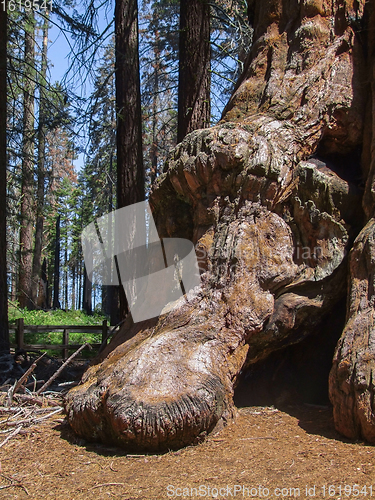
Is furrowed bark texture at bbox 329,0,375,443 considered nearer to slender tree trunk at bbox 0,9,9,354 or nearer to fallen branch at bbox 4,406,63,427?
fallen branch at bbox 4,406,63,427

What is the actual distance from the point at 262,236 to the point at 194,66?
4.55m

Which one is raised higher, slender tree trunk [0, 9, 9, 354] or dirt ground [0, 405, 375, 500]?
slender tree trunk [0, 9, 9, 354]

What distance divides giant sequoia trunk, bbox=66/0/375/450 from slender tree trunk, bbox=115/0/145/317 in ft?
9.45

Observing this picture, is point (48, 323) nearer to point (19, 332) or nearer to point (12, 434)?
point (19, 332)

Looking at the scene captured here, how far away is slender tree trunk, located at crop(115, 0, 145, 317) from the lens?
27.3 feet

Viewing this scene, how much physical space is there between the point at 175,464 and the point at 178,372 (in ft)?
2.38

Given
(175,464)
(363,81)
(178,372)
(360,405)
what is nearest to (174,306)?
(178,372)

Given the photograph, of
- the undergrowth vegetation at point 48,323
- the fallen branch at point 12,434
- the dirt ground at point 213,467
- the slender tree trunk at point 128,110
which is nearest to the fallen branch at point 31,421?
the fallen branch at point 12,434

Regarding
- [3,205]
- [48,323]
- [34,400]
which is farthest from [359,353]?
[48,323]

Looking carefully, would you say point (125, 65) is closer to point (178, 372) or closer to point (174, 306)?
point (174, 306)

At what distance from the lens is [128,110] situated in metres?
8.46

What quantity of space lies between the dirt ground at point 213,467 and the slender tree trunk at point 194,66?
5.32m

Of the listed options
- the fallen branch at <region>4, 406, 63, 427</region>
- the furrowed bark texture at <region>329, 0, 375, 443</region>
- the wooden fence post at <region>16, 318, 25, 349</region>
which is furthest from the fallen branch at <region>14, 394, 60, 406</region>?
the wooden fence post at <region>16, 318, 25, 349</region>

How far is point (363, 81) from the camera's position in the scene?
5.12 m
